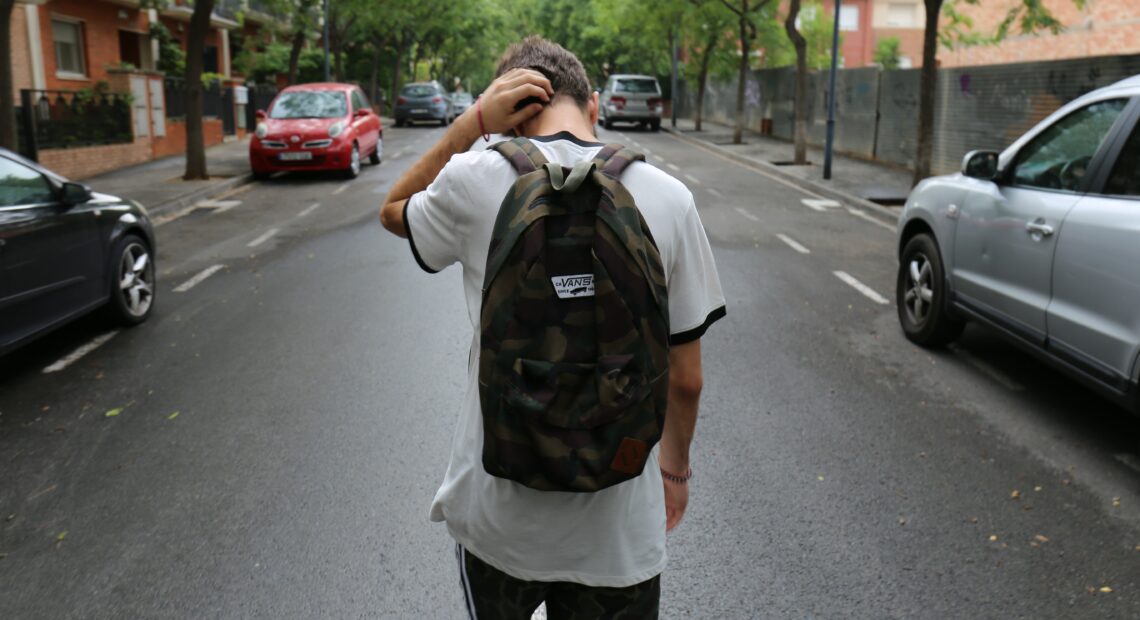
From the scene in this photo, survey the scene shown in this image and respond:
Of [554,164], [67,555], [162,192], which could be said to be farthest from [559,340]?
[162,192]

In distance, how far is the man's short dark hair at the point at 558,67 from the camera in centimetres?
192

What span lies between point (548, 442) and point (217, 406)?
4435 mm

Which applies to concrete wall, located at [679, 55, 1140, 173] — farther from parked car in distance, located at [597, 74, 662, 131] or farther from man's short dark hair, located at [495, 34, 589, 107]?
man's short dark hair, located at [495, 34, 589, 107]

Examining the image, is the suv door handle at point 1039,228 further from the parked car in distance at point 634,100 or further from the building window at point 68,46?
the parked car in distance at point 634,100

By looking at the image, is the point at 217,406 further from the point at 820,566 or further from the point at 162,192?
the point at 162,192

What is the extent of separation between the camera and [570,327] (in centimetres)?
164

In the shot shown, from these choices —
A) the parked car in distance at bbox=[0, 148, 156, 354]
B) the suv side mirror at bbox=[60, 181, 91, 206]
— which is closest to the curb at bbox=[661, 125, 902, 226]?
the parked car in distance at bbox=[0, 148, 156, 354]

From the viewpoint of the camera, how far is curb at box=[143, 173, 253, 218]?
14.4 metres

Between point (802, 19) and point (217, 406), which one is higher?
point (802, 19)

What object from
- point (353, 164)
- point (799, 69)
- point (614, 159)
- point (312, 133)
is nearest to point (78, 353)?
point (614, 159)

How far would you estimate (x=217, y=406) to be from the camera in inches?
223

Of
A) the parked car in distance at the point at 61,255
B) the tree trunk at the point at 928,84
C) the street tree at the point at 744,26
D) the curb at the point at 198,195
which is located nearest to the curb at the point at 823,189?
the tree trunk at the point at 928,84

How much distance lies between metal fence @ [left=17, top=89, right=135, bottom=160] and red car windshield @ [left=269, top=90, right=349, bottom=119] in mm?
3473

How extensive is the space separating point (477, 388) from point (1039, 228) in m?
4.48
